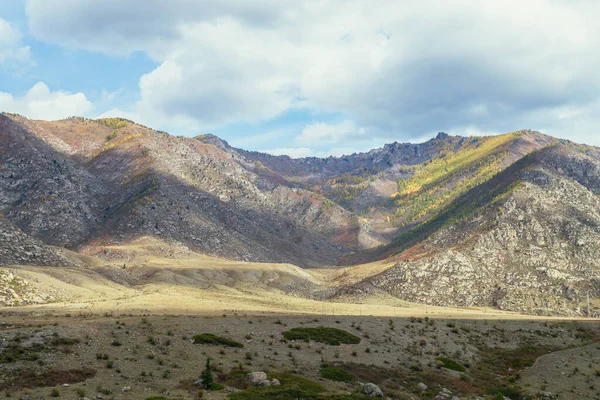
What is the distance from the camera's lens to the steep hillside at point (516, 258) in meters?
125

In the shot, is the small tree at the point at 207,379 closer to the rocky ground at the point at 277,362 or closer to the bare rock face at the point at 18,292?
the rocky ground at the point at 277,362

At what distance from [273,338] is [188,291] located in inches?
2846

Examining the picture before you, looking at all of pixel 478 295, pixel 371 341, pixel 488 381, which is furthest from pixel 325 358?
pixel 478 295

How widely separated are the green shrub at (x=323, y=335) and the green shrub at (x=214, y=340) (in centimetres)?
737

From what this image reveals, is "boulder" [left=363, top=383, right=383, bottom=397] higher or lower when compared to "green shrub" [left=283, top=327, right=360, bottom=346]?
lower

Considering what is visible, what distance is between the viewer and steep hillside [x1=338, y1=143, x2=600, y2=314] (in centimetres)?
12488

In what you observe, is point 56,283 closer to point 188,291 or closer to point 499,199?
point 188,291

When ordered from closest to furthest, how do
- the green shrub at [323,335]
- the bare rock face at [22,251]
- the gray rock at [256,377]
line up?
the gray rock at [256,377] → the green shrub at [323,335] → the bare rock face at [22,251]

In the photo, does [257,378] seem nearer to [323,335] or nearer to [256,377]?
[256,377]

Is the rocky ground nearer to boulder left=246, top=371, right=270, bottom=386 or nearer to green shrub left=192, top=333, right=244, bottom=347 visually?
boulder left=246, top=371, right=270, bottom=386

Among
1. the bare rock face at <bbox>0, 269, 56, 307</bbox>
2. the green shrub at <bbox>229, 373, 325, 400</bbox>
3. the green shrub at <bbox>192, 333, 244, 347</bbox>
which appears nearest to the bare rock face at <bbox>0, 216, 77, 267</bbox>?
the bare rock face at <bbox>0, 269, 56, 307</bbox>

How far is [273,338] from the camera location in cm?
4766

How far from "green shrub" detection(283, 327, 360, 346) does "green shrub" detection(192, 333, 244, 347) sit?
7367mm

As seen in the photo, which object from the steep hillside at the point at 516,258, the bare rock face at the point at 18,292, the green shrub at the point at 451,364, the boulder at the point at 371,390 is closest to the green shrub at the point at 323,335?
the green shrub at the point at 451,364
